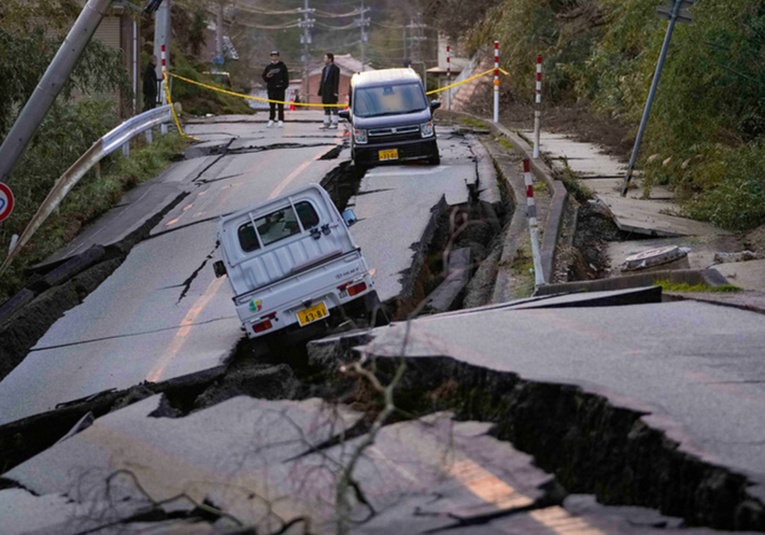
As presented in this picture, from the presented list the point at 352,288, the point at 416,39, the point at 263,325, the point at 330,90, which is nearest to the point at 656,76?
the point at 352,288

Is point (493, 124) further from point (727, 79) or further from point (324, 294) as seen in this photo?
point (324, 294)

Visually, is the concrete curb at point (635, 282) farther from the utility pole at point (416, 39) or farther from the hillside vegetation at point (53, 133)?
the utility pole at point (416, 39)

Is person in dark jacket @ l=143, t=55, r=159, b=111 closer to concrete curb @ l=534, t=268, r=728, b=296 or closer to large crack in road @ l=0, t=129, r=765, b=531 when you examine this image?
large crack in road @ l=0, t=129, r=765, b=531

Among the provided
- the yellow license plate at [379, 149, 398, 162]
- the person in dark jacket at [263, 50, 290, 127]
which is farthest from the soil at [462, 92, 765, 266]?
the person in dark jacket at [263, 50, 290, 127]

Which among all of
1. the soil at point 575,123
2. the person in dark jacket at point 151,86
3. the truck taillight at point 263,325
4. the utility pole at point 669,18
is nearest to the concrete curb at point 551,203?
the soil at point 575,123

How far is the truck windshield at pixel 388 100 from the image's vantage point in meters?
22.3

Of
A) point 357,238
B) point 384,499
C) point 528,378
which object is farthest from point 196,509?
point 357,238

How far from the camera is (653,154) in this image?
715 inches

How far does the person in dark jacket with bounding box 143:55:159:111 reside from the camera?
29.6 metres

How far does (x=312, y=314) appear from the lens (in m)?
11.3

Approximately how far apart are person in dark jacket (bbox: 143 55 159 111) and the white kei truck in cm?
1841

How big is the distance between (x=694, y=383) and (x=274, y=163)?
16241 millimetres

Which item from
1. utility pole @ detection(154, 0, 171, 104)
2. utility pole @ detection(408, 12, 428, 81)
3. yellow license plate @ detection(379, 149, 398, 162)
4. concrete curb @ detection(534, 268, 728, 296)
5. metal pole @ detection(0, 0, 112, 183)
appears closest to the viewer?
concrete curb @ detection(534, 268, 728, 296)

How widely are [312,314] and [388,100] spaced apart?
38.4 ft
